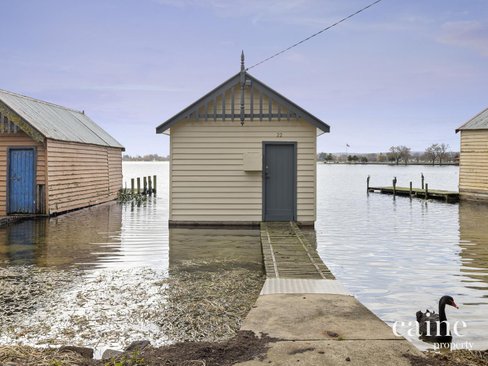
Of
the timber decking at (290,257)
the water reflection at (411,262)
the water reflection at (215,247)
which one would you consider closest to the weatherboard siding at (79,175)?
the water reflection at (215,247)

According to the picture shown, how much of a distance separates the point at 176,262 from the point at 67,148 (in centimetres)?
1286

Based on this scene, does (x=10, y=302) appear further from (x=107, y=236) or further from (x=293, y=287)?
(x=107, y=236)

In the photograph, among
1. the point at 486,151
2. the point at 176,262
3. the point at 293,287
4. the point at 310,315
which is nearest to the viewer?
the point at 310,315

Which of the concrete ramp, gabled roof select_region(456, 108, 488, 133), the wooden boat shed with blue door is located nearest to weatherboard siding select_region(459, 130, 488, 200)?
gabled roof select_region(456, 108, 488, 133)

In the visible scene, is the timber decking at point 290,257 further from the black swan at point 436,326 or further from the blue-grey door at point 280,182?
the blue-grey door at point 280,182

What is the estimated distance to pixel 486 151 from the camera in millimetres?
29953

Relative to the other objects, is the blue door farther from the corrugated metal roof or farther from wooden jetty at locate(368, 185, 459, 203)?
wooden jetty at locate(368, 185, 459, 203)

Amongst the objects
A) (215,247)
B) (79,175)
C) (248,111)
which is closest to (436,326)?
(215,247)

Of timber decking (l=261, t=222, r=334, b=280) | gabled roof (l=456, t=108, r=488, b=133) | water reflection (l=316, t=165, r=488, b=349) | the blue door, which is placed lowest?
water reflection (l=316, t=165, r=488, b=349)

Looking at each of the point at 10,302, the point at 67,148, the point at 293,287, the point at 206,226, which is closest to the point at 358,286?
the point at 293,287

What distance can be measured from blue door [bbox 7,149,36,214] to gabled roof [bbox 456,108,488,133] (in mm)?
26040

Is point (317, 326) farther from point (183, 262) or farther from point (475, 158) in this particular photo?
point (475, 158)

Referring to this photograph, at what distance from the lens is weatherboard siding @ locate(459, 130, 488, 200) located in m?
30.3

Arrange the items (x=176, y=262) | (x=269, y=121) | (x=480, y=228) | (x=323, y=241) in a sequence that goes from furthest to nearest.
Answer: (x=480, y=228), (x=269, y=121), (x=323, y=241), (x=176, y=262)
